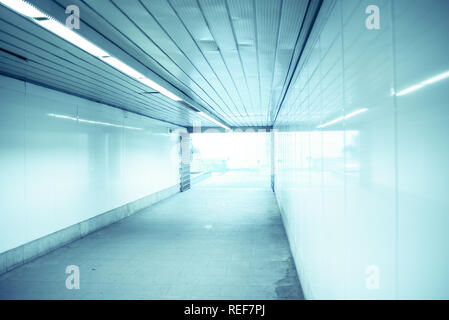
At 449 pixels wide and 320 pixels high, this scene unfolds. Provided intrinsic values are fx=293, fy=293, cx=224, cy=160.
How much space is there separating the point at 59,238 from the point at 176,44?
455cm

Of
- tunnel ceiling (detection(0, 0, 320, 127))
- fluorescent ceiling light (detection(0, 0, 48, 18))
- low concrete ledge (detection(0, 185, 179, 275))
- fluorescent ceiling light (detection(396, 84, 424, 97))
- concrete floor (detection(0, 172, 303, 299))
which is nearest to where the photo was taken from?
fluorescent ceiling light (detection(396, 84, 424, 97))

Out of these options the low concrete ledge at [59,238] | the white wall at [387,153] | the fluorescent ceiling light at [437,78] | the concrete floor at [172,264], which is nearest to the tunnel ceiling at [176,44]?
the white wall at [387,153]

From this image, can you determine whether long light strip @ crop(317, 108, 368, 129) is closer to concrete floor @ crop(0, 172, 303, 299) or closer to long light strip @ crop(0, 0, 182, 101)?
concrete floor @ crop(0, 172, 303, 299)

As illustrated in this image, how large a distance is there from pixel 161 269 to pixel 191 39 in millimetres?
3370

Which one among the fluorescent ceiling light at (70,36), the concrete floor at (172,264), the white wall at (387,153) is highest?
the fluorescent ceiling light at (70,36)

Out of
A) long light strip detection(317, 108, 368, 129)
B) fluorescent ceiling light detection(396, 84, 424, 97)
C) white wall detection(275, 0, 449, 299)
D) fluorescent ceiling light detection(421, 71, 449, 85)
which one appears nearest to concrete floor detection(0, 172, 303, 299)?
white wall detection(275, 0, 449, 299)

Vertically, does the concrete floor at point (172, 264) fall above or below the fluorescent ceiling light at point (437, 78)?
below

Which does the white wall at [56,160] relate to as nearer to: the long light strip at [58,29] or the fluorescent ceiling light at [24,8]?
the long light strip at [58,29]

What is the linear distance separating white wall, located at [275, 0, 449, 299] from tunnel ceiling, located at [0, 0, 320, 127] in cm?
85

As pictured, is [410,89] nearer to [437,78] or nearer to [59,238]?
[437,78]

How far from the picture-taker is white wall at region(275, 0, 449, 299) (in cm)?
83

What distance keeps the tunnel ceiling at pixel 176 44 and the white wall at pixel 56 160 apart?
48 centimetres

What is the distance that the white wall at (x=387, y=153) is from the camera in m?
0.83

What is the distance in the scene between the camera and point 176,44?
A: 347 cm
